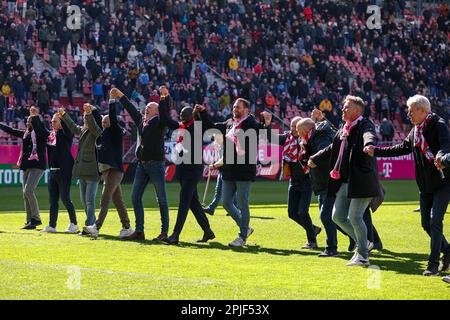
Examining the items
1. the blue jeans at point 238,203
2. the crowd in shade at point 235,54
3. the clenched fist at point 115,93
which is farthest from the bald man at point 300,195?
the crowd in shade at point 235,54

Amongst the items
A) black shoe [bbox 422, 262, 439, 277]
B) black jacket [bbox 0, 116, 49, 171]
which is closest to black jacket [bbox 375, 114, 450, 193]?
black shoe [bbox 422, 262, 439, 277]

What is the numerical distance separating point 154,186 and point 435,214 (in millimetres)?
5178

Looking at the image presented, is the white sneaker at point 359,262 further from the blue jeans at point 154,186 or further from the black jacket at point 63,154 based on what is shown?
the black jacket at point 63,154

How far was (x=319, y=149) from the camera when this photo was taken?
13.2m

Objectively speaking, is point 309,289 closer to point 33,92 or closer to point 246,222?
point 246,222

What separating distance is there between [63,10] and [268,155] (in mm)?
10572

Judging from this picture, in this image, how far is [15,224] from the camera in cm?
1748

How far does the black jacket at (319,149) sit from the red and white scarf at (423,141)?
2407 millimetres

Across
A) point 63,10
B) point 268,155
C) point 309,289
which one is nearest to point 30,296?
point 309,289

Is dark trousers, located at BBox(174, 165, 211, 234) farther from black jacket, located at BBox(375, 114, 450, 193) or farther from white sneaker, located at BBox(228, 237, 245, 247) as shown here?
black jacket, located at BBox(375, 114, 450, 193)

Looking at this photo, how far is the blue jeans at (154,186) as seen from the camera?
14.6 m

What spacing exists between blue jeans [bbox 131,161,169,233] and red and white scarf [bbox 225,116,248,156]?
1342 mm

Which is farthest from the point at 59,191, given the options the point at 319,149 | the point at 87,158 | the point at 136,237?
the point at 319,149

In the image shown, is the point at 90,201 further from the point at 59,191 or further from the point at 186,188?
the point at 186,188
